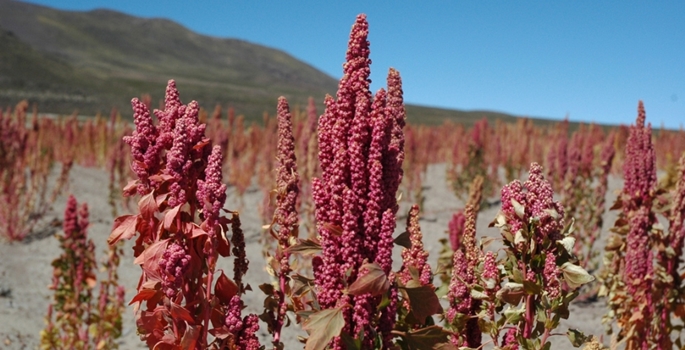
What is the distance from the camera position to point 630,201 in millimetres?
3311

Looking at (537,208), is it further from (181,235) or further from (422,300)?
(181,235)

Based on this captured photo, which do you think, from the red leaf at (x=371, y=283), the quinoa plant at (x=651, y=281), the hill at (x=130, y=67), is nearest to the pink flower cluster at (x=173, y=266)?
the red leaf at (x=371, y=283)

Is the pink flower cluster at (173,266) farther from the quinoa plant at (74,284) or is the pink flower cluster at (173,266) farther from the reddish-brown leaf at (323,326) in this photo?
the quinoa plant at (74,284)

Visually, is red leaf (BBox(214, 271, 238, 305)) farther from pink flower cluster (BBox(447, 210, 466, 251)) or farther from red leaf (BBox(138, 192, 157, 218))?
pink flower cluster (BBox(447, 210, 466, 251))

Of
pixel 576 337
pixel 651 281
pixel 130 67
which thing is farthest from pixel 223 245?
pixel 130 67

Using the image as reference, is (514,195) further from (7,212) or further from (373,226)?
(7,212)

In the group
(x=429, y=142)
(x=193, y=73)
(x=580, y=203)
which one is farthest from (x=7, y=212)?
(x=193, y=73)

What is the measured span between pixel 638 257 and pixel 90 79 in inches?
2772

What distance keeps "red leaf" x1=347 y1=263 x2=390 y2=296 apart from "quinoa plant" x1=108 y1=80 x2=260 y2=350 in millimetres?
Result: 372

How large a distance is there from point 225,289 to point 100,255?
17.5 ft

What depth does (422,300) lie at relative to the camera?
132cm

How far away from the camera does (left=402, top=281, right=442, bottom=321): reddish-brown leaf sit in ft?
4.30

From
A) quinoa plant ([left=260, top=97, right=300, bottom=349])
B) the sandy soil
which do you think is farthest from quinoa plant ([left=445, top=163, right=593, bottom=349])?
the sandy soil

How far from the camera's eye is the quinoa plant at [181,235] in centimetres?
134
